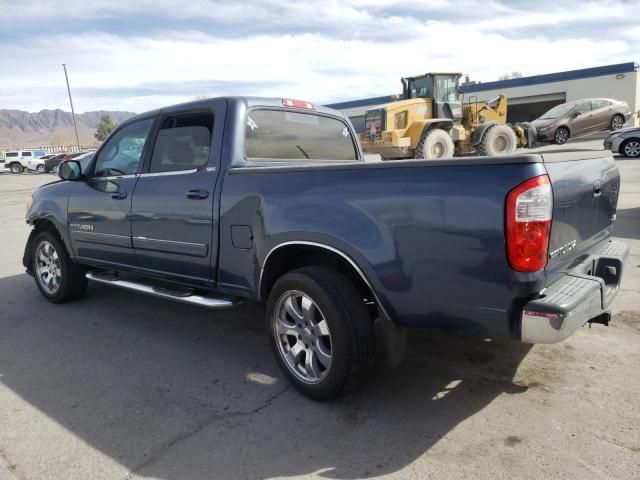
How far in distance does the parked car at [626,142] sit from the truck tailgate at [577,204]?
15.5 metres

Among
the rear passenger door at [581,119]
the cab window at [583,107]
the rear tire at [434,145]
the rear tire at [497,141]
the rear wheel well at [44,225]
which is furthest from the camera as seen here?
the cab window at [583,107]

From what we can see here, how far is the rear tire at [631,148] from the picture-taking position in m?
17.0

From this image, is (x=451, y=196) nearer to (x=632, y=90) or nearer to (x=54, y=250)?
(x=54, y=250)

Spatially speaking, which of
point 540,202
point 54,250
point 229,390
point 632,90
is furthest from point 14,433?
point 632,90

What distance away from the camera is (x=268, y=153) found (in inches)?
161

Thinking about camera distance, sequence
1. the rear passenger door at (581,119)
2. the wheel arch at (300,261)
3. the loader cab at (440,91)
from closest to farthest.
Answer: the wheel arch at (300,261) < the loader cab at (440,91) < the rear passenger door at (581,119)

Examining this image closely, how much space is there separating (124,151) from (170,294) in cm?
151

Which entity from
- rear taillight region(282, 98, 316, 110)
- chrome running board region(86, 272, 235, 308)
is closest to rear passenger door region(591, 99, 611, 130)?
rear taillight region(282, 98, 316, 110)

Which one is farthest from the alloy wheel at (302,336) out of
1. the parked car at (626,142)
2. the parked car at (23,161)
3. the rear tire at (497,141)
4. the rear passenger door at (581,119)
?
the parked car at (23,161)

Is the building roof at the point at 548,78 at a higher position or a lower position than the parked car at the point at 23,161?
higher

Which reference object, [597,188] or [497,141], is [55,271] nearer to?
[597,188]

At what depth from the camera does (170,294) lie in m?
4.07

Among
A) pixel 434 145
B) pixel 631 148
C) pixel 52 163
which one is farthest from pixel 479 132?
pixel 52 163

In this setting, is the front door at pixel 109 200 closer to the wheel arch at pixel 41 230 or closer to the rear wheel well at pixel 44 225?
the wheel arch at pixel 41 230
